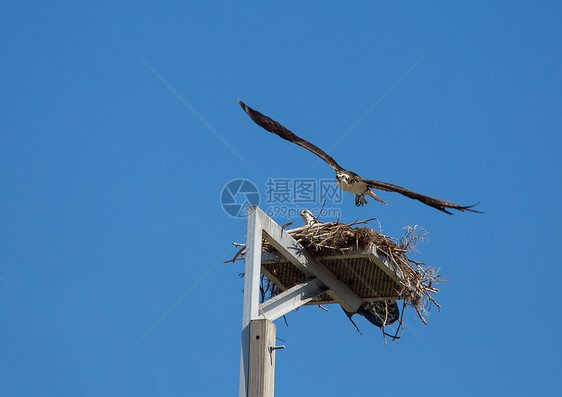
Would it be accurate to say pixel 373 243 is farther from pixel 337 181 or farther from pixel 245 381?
pixel 245 381

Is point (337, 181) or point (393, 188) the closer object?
point (393, 188)

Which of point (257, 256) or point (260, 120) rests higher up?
point (260, 120)

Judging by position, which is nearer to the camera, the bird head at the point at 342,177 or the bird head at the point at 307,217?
the bird head at the point at 307,217

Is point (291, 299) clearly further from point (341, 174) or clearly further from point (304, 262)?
point (341, 174)

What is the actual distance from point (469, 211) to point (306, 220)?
7.02 feet

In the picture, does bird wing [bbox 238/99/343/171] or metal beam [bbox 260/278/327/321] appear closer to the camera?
metal beam [bbox 260/278/327/321]

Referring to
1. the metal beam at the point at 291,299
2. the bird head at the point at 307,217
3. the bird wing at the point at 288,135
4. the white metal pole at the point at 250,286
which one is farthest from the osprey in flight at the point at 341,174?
the white metal pole at the point at 250,286

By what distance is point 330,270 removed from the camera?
1025 centimetres

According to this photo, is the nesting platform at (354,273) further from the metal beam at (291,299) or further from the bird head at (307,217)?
the bird head at (307,217)

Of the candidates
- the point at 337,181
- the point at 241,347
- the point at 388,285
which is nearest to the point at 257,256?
the point at 241,347

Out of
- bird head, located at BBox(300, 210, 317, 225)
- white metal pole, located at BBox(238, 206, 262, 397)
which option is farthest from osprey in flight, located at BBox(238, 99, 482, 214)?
white metal pole, located at BBox(238, 206, 262, 397)

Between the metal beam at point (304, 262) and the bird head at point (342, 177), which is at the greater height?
the bird head at point (342, 177)

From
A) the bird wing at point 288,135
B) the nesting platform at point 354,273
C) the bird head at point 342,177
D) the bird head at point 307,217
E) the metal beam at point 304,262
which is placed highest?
the bird wing at point 288,135

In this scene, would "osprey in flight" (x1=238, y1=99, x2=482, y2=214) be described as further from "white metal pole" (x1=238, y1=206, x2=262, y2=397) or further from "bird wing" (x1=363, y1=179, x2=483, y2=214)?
"white metal pole" (x1=238, y1=206, x2=262, y2=397)
